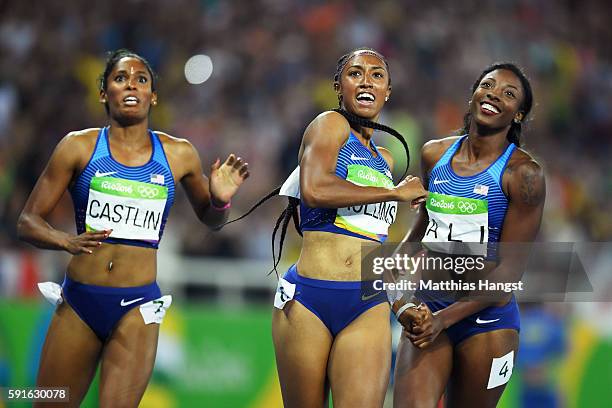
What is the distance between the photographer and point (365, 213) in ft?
18.0

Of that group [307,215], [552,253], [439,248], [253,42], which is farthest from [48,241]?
[253,42]

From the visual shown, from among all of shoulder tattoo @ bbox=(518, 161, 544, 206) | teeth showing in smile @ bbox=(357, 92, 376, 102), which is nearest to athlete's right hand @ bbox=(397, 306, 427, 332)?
shoulder tattoo @ bbox=(518, 161, 544, 206)

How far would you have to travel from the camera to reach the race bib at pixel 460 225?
5.64 meters

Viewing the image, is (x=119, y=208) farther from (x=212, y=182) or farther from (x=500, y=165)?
(x=500, y=165)

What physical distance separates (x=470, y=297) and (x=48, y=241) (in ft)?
8.24

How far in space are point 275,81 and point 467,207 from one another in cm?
835

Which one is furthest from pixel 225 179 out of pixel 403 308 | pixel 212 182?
pixel 403 308

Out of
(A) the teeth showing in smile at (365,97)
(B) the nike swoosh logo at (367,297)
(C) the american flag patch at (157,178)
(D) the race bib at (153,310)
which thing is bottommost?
(D) the race bib at (153,310)

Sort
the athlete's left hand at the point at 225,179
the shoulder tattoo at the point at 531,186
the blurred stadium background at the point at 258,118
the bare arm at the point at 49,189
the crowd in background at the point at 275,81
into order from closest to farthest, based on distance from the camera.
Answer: the shoulder tattoo at the point at 531,186
the bare arm at the point at 49,189
the athlete's left hand at the point at 225,179
the blurred stadium background at the point at 258,118
the crowd in background at the point at 275,81

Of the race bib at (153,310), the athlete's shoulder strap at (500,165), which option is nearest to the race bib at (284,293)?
the race bib at (153,310)

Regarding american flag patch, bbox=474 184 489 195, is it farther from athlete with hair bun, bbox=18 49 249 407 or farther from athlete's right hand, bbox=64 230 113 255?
athlete's right hand, bbox=64 230 113 255

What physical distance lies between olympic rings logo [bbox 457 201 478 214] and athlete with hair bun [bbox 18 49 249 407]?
5.99 feet

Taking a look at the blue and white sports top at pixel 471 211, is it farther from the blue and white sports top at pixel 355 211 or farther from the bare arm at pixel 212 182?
the bare arm at pixel 212 182

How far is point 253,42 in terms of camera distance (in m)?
14.2
